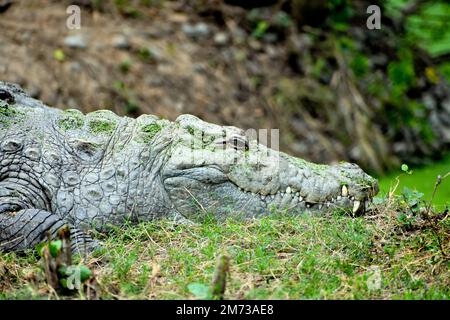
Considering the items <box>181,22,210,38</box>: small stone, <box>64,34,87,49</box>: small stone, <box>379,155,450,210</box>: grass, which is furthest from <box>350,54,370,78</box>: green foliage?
<box>64,34,87,49</box>: small stone

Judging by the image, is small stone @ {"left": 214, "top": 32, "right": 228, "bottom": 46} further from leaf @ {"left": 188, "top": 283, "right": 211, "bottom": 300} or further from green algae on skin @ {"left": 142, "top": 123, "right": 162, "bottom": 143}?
leaf @ {"left": 188, "top": 283, "right": 211, "bottom": 300}

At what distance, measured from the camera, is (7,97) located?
5.68 meters

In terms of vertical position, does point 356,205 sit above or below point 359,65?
below

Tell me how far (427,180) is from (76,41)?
4.91m

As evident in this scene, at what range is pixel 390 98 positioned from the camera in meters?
10.8

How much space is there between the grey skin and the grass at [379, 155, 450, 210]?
125 inches

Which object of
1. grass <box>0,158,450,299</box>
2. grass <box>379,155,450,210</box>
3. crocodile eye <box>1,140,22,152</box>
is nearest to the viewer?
grass <box>0,158,450,299</box>

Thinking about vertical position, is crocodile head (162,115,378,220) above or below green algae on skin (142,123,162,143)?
below

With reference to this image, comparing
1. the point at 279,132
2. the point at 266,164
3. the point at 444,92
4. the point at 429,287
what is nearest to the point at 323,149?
the point at 279,132

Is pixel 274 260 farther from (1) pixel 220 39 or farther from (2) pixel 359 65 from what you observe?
(2) pixel 359 65

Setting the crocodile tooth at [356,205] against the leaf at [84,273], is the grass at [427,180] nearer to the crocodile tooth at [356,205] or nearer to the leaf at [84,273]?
the crocodile tooth at [356,205]

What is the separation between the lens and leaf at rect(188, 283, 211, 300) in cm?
381

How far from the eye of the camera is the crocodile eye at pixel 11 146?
527 centimetres

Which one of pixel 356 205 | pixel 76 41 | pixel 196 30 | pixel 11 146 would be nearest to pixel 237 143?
pixel 356 205
